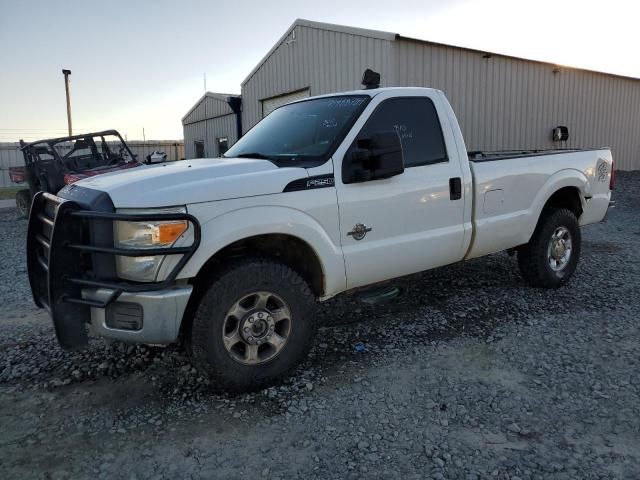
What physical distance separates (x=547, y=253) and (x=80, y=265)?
174 inches

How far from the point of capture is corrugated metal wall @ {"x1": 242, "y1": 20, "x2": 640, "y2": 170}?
11430 millimetres

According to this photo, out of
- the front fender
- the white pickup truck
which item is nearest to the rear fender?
the white pickup truck

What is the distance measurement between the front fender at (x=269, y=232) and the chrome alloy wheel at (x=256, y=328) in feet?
1.27

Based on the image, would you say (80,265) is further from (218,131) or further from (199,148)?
(199,148)

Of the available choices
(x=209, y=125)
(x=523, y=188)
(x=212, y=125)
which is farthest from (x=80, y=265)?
(x=209, y=125)

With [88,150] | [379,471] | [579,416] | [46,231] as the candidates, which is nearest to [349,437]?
[379,471]

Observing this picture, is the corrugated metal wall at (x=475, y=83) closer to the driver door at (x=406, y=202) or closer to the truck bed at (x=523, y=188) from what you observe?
the truck bed at (x=523, y=188)

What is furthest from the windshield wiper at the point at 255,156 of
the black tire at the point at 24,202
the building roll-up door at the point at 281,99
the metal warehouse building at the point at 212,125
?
the metal warehouse building at the point at 212,125

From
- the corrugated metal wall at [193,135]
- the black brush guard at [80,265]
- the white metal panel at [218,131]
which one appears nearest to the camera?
the black brush guard at [80,265]

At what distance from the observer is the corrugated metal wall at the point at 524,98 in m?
11.7

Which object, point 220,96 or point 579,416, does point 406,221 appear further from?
point 220,96

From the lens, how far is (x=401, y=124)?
13.6 ft

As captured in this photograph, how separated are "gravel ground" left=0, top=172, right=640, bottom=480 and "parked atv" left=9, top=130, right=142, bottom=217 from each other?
6.43m

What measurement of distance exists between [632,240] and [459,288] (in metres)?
4.44
